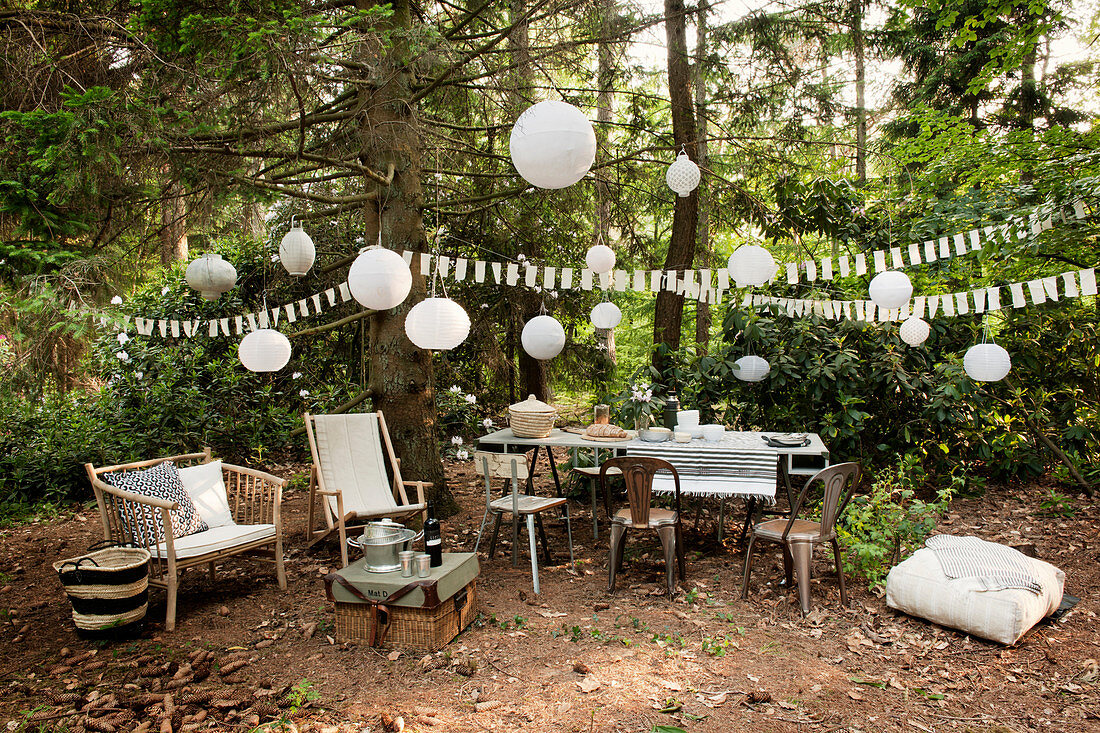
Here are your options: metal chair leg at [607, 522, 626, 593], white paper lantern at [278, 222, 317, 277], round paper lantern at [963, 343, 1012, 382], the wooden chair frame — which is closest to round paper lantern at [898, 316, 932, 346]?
round paper lantern at [963, 343, 1012, 382]

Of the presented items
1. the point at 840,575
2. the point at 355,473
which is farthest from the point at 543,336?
the point at 840,575

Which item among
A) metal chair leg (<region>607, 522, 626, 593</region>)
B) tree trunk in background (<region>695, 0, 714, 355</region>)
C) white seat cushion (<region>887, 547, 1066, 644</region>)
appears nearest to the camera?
white seat cushion (<region>887, 547, 1066, 644</region>)

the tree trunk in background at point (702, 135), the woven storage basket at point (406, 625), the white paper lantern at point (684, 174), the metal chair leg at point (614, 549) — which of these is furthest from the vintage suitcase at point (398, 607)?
the tree trunk in background at point (702, 135)

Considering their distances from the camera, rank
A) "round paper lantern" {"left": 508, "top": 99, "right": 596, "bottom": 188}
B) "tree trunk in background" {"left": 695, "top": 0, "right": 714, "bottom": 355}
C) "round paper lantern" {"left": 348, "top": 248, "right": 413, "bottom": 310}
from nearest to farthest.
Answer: "round paper lantern" {"left": 508, "top": 99, "right": 596, "bottom": 188} < "round paper lantern" {"left": 348, "top": 248, "right": 413, "bottom": 310} < "tree trunk in background" {"left": 695, "top": 0, "right": 714, "bottom": 355}

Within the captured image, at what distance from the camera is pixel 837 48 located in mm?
5969

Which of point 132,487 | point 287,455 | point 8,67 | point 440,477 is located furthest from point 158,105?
point 287,455

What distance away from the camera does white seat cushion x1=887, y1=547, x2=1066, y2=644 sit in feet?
9.89

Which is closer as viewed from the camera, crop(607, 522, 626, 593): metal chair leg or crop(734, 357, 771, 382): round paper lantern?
crop(607, 522, 626, 593): metal chair leg

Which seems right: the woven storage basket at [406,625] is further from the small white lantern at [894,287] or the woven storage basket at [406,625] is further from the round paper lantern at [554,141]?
the small white lantern at [894,287]

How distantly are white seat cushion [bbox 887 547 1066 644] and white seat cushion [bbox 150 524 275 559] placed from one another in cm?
351

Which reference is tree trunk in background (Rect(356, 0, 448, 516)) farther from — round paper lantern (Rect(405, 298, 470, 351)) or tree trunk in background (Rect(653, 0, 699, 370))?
tree trunk in background (Rect(653, 0, 699, 370))

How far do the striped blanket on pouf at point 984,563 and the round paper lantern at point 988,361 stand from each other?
1593 millimetres

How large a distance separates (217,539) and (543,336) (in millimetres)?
2355

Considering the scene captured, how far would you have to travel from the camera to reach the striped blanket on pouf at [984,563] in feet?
10.2
